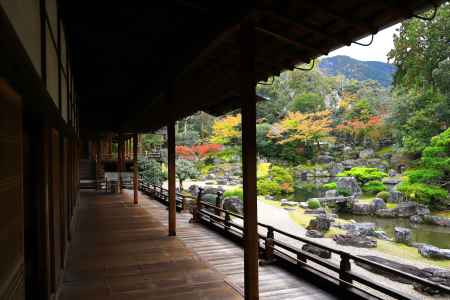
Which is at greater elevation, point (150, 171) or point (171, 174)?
point (171, 174)

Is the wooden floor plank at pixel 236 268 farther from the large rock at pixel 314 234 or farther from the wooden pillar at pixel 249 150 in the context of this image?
the large rock at pixel 314 234

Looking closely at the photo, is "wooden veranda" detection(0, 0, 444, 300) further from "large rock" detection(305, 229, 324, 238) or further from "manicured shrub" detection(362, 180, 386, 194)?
"manicured shrub" detection(362, 180, 386, 194)

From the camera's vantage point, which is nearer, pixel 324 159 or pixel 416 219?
pixel 416 219

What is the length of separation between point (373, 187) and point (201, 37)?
67.8 feet

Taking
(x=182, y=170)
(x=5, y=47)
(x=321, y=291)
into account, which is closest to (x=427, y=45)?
(x=182, y=170)

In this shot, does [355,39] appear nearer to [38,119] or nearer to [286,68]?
[286,68]

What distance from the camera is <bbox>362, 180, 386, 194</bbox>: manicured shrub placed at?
70.5ft

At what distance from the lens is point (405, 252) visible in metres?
11.4

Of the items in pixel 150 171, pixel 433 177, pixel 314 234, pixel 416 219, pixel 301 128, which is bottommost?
pixel 416 219

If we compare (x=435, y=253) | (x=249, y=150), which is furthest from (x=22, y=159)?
(x=435, y=253)

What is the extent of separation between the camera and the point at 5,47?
1.23 metres

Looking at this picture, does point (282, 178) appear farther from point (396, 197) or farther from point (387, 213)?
point (387, 213)

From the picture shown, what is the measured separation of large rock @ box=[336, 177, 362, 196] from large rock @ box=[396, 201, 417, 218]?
4197 mm

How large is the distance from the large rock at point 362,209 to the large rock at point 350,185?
2.84 metres
